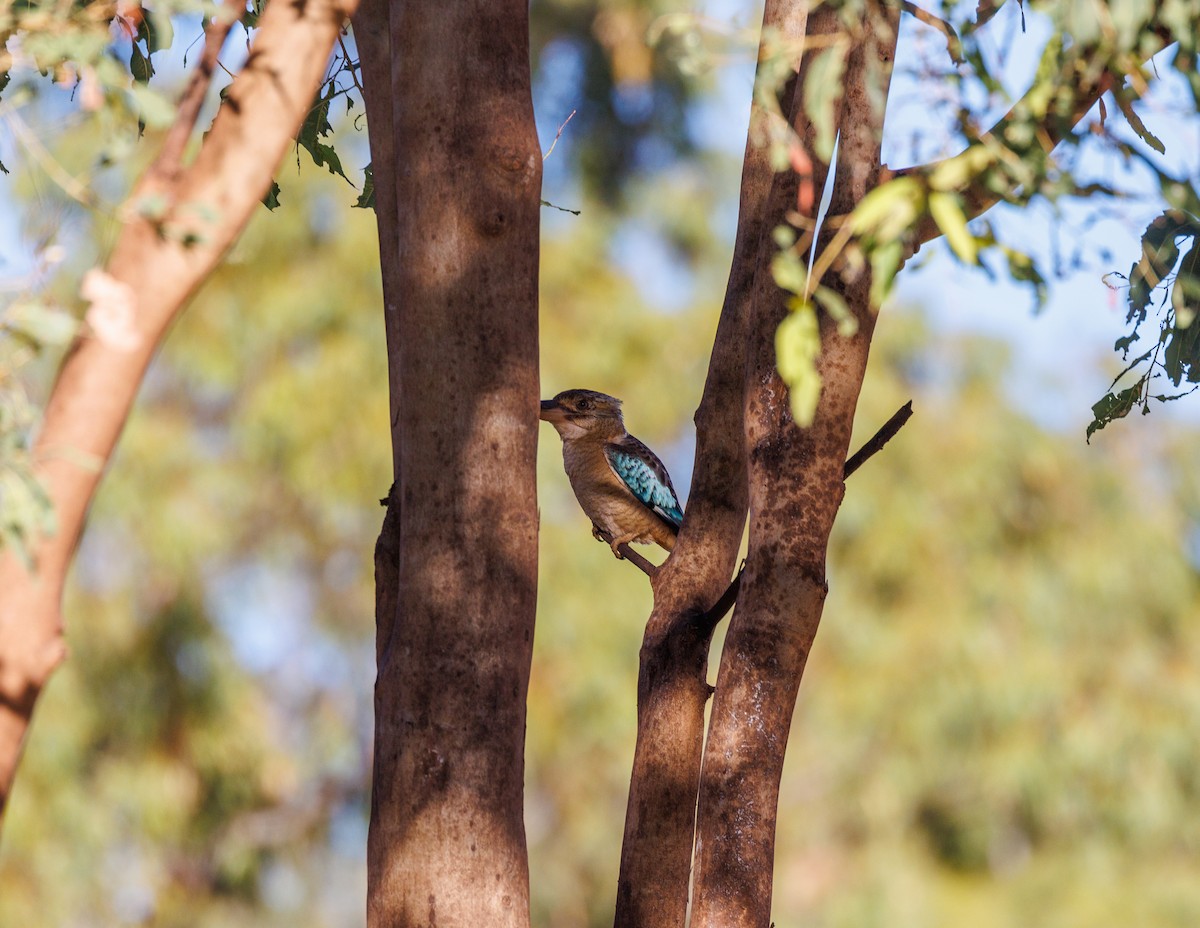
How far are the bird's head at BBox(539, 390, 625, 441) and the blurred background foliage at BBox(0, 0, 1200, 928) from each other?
18.6 ft

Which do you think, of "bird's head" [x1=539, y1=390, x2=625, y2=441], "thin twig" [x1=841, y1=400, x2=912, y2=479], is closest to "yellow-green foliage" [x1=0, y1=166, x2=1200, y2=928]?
"bird's head" [x1=539, y1=390, x2=625, y2=441]

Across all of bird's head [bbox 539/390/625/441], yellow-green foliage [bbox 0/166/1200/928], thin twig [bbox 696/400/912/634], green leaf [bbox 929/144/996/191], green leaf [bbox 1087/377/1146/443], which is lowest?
green leaf [bbox 929/144/996/191]

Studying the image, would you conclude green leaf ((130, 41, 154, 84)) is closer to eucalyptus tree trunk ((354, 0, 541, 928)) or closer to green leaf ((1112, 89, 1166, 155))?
eucalyptus tree trunk ((354, 0, 541, 928))

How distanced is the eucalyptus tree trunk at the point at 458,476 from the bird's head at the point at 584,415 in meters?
3.22

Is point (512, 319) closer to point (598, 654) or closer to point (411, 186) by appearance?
point (411, 186)

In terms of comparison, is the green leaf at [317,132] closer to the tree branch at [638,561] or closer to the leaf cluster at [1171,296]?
the tree branch at [638,561]

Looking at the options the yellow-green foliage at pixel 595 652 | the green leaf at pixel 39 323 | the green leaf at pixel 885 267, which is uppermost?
the yellow-green foliage at pixel 595 652

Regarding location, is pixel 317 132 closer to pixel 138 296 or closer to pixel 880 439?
pixel 880 439

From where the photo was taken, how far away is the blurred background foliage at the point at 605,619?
39.2 feet

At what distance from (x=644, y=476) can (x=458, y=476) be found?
10.9 ft

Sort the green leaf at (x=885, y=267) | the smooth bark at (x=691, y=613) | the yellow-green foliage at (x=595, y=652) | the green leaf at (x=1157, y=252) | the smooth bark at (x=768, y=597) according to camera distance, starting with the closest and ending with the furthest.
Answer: the green leaf at (x=885, y=267) < the green leaf at (x=1157, y=252) < the smooth bark at (x=768, y=597) < the smooth bark at (x=691, y=613) < the yellow-green foliage at (x=595, y=652)

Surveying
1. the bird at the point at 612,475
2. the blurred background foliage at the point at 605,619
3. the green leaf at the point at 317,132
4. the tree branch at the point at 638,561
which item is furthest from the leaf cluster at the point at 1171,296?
the blurred background foliage at the point at 605,619

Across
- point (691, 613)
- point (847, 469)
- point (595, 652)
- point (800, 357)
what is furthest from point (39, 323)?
point (595, 652)

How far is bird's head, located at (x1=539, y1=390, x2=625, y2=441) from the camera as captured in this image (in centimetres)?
649
